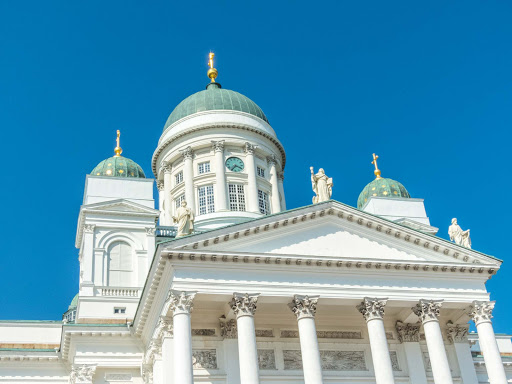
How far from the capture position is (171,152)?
1615 inches

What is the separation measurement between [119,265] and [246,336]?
431 inches

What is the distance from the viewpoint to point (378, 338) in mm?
24750

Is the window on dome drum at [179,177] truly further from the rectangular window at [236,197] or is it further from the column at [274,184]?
the column at [274,184]

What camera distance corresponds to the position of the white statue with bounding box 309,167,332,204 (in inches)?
1086

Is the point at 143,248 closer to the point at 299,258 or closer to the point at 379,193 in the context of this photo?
the point at 299,258

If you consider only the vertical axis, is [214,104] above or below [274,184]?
above

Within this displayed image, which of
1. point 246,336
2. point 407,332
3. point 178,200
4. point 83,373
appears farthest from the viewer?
point 178,200

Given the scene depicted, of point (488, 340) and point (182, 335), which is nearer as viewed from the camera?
point (182, 335)

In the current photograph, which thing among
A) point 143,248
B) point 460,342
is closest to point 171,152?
point 143,248

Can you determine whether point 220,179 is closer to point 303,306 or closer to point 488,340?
point 303,306

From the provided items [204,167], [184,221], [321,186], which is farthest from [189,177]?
[184,221]

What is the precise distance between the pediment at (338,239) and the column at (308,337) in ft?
5.78

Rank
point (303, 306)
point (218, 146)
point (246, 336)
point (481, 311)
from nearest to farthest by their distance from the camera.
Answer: point (246, 336) < point (303, 306) < point (481, 311) < point (218, 146)

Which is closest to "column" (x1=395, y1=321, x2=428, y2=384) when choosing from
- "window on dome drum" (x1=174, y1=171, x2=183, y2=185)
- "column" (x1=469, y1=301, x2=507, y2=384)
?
"column" (x1=469, y1=301, x2=507, y2=384)
